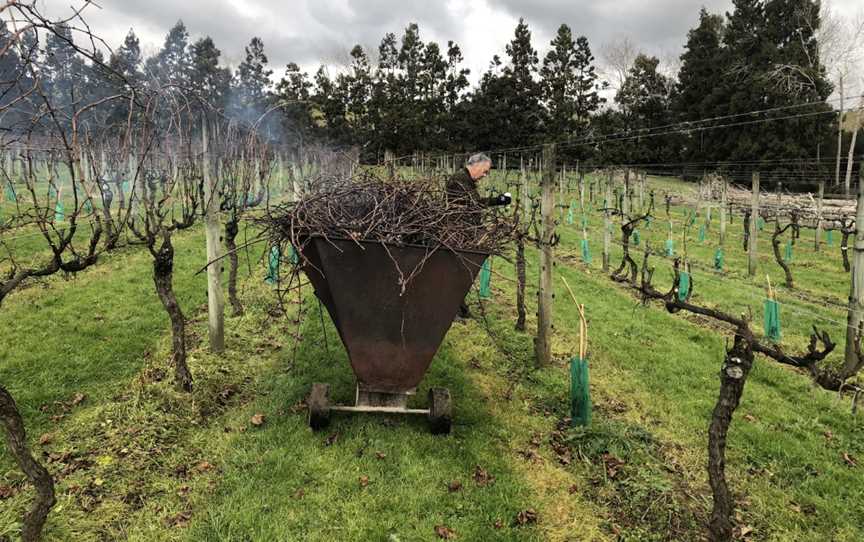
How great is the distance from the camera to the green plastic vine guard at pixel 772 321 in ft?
25.7

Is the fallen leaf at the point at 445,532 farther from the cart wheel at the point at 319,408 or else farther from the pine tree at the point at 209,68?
the pine tree at the point at 209,68

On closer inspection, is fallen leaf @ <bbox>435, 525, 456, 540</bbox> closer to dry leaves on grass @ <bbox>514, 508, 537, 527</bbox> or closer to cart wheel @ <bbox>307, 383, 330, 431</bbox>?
dry leaves on grass @ <bbox>514, 508, 537, 527</bbox>

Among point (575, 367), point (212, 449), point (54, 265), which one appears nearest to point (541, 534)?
point (575, 367)

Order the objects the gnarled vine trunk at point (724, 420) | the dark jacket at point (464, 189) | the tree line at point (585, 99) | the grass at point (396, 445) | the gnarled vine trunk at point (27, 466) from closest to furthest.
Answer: the gnarled vine trunk at point (27, 466)
the gnarled vine trunk at point (724, 420)
the grass at point (396, 445)
the dark jacket at point (464, 189)
the tree line at point (585, 99)

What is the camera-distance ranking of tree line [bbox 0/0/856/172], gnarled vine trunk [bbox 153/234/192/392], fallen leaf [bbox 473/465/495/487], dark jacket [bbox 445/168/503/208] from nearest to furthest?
fallen leaf [bbox 473/465/495/487], gnarled vine trunk [bbox 153/234/192/392], dark jacket [bbox 445/168/503/208], tree line [bbox 0/0/856/172]

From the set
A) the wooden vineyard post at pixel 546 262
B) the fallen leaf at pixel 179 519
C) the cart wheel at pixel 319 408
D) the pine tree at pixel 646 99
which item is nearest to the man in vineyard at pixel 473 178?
the wooden vineyard post at pixel 546 262

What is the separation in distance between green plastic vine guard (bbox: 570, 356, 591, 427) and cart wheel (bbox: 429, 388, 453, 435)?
4.14 ft

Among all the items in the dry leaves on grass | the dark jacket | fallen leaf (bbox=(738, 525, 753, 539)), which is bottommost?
fallen leaf (bbox=(738, 525, 753, 539))

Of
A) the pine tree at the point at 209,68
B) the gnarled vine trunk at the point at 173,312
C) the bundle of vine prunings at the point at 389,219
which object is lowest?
the gnarled vine trunk at the point at 173,312

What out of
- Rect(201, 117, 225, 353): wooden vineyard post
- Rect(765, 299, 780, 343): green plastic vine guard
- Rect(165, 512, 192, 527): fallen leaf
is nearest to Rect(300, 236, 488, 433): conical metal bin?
Rect(165, 512, 192, 527): fallen leaf

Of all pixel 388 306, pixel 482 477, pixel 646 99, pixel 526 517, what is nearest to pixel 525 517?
pixel 526 517

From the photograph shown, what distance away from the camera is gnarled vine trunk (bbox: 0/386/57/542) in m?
2.56

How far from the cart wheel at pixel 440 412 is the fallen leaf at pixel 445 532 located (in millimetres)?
1072

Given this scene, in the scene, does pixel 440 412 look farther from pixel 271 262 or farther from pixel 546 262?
pixel 271 262
